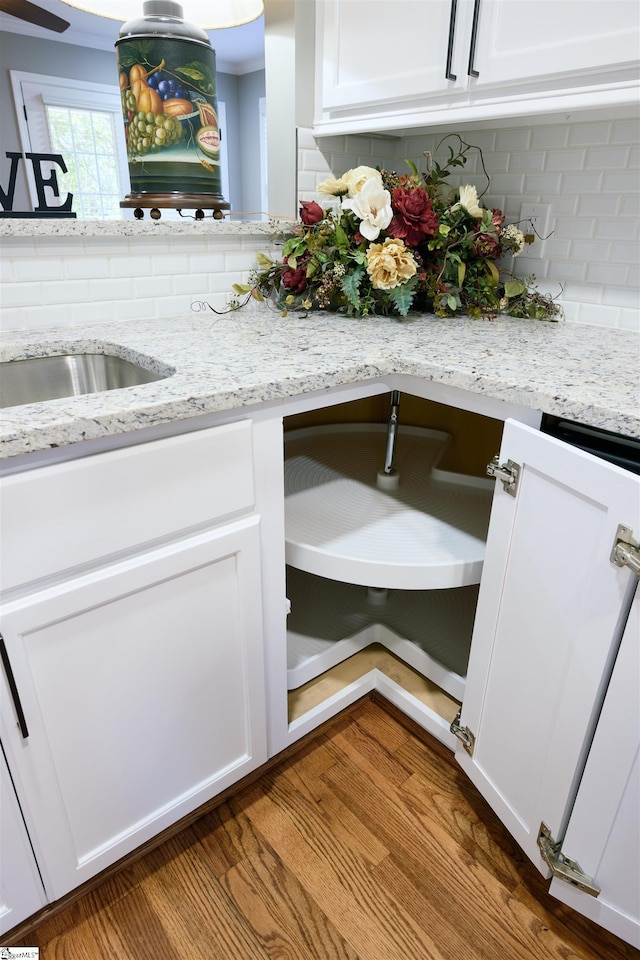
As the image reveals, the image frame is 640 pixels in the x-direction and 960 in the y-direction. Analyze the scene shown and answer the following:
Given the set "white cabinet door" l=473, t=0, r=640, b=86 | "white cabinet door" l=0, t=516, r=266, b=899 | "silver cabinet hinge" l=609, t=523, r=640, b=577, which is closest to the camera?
"silver cabinet hinge" l=609, t=523, r=640, b=577

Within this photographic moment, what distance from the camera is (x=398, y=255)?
128 cm

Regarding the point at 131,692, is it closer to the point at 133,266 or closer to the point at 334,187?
the point at 133,266

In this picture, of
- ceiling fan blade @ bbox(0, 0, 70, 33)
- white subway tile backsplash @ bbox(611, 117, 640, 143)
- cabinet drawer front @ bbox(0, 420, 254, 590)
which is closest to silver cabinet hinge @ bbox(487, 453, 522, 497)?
cabinet drawer front @ bbox(0, 420, 254, 590)

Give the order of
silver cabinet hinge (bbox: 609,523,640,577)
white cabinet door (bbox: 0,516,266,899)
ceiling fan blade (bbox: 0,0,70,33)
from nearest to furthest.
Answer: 1. silver cabinet hinge (bbox: 609,523,640,577)
2. white cabinet door (bbox: 0,516,266,899)
3. ceiling fan blade (bbox: 0,0,70,33)

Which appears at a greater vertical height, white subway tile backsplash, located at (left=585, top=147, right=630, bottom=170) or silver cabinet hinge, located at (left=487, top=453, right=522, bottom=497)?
white subway tile backsplash, located at (left=585, top=147, right=630, bottom=170)

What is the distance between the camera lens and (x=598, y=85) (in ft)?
3.22

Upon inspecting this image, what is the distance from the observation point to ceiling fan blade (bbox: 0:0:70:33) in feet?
4.98

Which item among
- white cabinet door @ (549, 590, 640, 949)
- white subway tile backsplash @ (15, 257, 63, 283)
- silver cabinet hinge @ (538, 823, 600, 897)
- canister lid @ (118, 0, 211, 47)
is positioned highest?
canister lid @ (118, 0, 211, 47)

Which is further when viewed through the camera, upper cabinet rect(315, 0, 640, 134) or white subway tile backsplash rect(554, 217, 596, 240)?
white subway tile backsplash rect(554, 217, 596, 240)

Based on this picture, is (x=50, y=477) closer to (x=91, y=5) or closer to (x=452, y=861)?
(x=452, y=861)

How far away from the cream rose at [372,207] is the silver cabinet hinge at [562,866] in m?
1.23

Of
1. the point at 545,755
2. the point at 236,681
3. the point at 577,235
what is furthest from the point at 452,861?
the point at 577,235

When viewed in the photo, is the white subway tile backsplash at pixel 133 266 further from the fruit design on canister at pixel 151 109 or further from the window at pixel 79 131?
the window at pixel 79 131

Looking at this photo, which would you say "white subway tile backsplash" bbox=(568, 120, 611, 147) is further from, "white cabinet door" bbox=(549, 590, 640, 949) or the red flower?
"white cabinet door" bbox=(549, 590, 640, 949)
